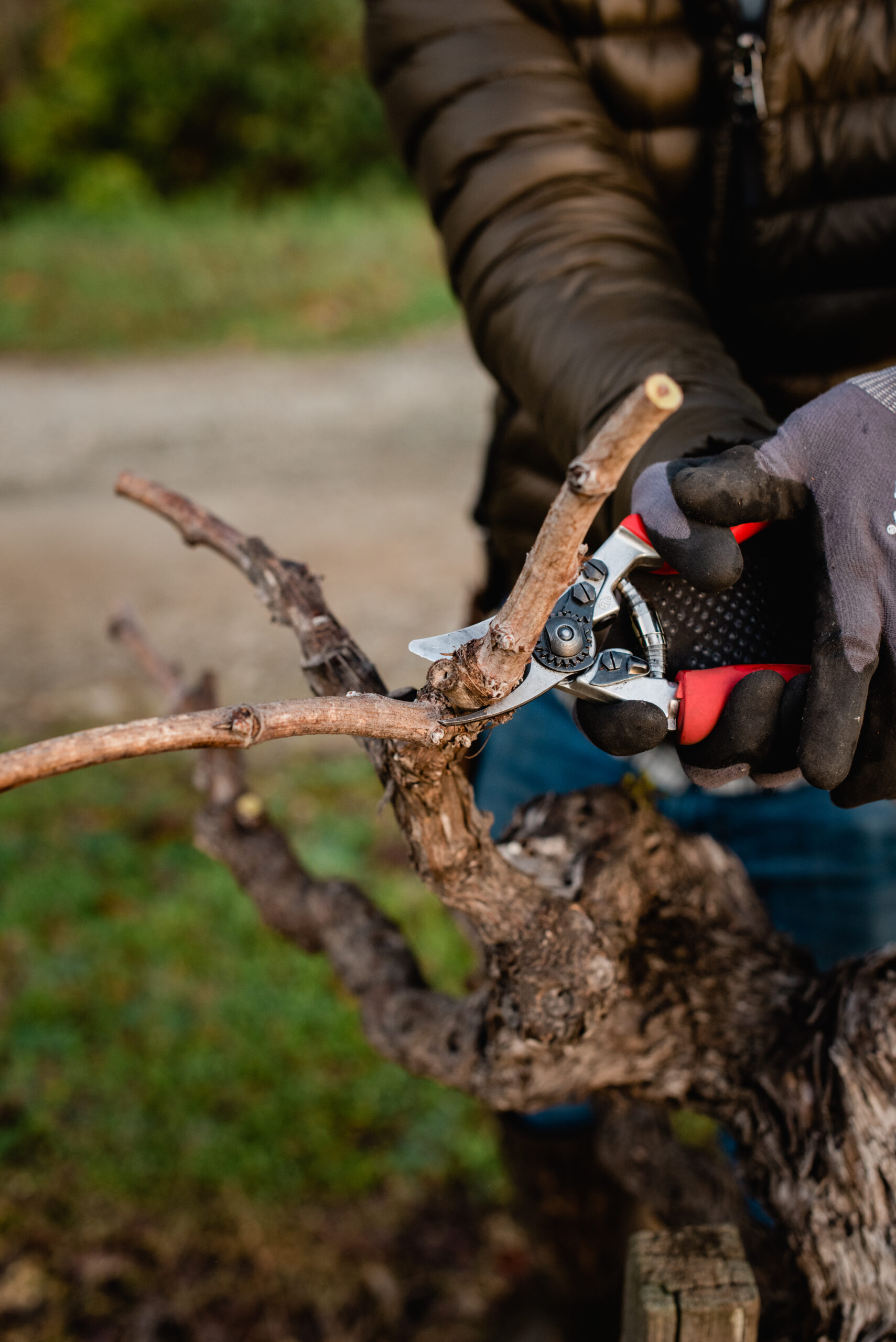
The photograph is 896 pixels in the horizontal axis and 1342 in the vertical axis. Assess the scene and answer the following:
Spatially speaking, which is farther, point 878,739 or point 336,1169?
point 336,1169

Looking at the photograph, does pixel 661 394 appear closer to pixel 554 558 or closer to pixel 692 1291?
pixel 554 558

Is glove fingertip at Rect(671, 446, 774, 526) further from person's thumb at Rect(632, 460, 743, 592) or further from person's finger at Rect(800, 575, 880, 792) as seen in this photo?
person's finger at Rect(800, 575, 880, 792)

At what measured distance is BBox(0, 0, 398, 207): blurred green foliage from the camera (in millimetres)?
12734

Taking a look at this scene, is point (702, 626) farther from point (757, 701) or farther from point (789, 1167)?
point (789, 1167)

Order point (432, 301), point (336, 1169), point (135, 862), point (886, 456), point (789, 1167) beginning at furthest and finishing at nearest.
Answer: point (432, 301)
point (135, 862)
point (336, 1169)
point (789, 1167)
point (886, 456)

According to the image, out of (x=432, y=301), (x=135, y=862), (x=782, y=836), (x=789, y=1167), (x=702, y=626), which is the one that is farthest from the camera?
(x=432, y=301)

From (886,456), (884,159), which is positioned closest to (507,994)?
(886,456)

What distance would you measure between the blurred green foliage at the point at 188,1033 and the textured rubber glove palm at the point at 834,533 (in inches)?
89.3

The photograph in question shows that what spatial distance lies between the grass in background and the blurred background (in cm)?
4

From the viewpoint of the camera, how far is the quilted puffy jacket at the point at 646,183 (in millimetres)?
1565

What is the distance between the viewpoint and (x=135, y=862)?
12.8 ft

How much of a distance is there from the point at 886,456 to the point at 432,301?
9394mm

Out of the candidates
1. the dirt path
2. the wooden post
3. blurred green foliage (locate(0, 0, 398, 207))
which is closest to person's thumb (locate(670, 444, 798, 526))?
the wooden post

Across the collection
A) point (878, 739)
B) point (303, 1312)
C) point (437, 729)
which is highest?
point (437, 729)
